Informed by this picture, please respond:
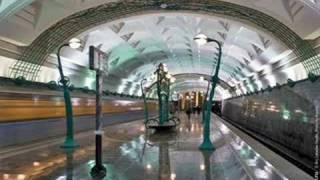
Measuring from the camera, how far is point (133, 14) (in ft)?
76.4

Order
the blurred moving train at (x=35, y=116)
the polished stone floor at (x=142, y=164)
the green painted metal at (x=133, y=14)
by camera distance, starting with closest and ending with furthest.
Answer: the polished stone floor at (x=142, y=164)
the blurred moving train at (x=35, y=116)
the green painted metal at (x=133, y=14)

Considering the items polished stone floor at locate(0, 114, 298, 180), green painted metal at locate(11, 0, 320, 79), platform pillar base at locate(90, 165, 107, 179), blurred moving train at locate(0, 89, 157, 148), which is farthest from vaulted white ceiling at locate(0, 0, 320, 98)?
platform pillar base at locate(90, 165, 107, 179)

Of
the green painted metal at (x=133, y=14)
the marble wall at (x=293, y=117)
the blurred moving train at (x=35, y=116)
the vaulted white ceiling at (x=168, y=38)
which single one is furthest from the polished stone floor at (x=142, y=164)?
the green painted metal at (x=133, y=14)

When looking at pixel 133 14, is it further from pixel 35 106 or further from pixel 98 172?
pixel 98 172

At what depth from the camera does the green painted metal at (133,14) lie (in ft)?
68.3

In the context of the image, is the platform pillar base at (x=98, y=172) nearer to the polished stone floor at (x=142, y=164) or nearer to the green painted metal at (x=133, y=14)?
the polished stone floor at (x=142, y=164)

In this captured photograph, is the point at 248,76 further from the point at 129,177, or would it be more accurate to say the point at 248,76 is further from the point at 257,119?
the point at 129,177

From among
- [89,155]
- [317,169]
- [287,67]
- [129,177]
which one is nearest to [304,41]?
[287,67]

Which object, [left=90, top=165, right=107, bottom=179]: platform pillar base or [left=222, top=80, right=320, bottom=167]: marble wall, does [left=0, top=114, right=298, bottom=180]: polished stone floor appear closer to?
[left=90, top=165, right=107, bottom=179]: platform pillar base

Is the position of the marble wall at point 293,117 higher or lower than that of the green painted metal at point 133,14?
lower

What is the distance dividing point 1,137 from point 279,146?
464 inches

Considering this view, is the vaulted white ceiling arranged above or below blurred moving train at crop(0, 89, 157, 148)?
above

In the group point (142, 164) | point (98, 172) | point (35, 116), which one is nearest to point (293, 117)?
point (142, 164)

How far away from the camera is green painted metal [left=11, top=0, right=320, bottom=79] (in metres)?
20.8
